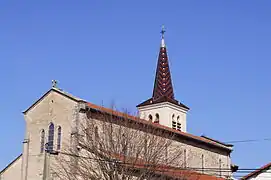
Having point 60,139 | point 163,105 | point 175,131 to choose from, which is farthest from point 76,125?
point 163,105

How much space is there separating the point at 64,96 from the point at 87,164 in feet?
26.0

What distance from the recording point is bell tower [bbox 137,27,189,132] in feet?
227

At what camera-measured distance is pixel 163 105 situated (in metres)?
69.6

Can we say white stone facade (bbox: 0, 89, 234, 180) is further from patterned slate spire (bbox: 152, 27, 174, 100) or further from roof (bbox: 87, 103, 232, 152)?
patterned slate spire (bbox: 152, 27, 174, 100)

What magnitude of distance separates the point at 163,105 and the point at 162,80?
172 inches

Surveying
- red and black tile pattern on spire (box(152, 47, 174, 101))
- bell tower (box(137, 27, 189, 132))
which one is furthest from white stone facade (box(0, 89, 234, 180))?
red and black tile pattern on spire (box(152, 47, 174, 101))

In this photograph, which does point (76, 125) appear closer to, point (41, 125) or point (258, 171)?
point (41, 125)

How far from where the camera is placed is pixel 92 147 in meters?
Answer: 40.6

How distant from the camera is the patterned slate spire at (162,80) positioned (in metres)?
71.8

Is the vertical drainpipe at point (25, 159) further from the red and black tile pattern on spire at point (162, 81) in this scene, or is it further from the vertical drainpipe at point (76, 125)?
the red and black tile pattern on spire at point (162, 81)

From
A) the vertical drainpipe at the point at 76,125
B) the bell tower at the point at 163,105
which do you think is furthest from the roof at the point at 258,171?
the bell tower at the point at 163,105

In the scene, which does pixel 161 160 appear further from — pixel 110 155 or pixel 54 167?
pixel 54 167

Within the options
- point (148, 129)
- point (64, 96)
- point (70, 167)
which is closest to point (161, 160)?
point (148, 129)

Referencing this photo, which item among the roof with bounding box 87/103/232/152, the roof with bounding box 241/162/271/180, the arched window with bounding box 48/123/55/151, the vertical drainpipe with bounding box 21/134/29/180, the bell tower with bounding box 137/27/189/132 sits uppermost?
the bell tower with bounding box 137/27/189/132
